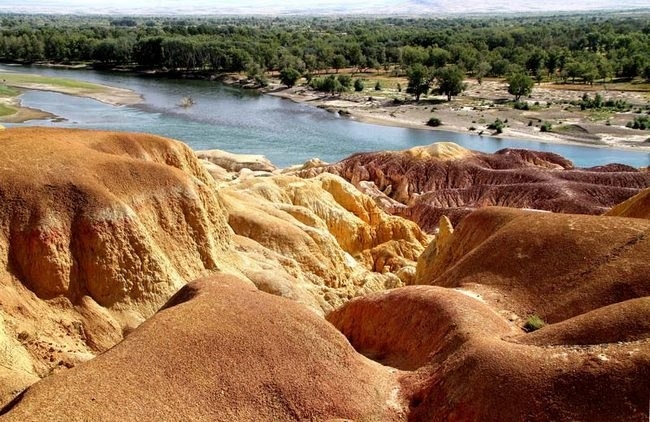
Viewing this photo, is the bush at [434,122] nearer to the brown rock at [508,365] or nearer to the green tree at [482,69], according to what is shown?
the green tree at [482,69]

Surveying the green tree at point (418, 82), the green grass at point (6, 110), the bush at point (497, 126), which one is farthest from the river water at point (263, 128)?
the green tree at point (418, 82)

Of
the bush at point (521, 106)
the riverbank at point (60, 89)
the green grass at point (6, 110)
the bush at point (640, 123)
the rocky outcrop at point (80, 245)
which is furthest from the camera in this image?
the bush at point (521, 106)

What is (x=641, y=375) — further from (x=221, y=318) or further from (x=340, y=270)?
(x=340, y=270)

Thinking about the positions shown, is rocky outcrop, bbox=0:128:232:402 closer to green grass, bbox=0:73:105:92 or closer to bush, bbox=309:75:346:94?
green grass, bbox=0:73:105:92

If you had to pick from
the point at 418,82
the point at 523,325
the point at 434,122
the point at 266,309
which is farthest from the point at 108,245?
the point at 418,82

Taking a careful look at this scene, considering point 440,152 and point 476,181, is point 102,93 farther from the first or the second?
point 476,181
